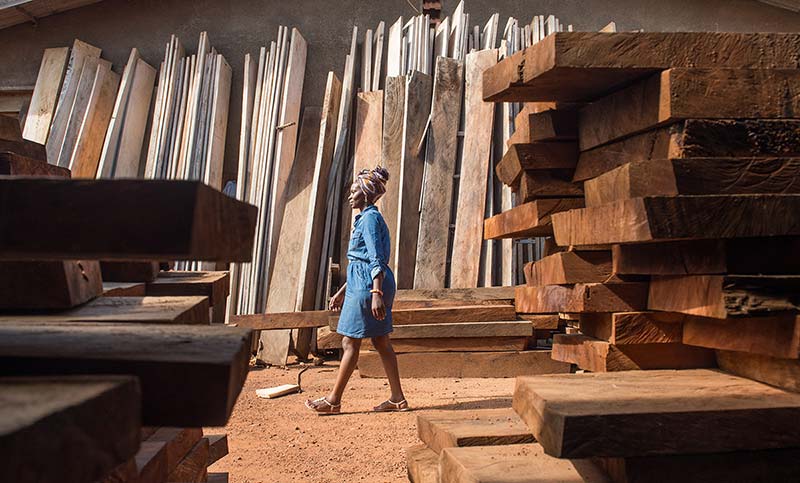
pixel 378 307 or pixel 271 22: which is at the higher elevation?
pixel 271 22

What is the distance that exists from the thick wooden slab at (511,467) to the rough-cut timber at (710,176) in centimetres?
90

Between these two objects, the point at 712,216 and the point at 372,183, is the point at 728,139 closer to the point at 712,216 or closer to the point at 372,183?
the point at 712,216

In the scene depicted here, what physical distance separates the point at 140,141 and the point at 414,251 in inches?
147

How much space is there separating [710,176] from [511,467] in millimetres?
1132

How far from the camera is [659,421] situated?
204cm

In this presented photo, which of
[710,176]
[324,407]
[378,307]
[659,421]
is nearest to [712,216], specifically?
[710,176]

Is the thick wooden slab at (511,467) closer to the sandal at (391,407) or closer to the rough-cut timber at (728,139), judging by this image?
the rough-cut timber at (728,139)

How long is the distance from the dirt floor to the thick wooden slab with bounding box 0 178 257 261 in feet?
10.0

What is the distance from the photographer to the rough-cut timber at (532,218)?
340cm

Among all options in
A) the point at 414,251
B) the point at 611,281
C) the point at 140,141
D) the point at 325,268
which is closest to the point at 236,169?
the point at 140,141

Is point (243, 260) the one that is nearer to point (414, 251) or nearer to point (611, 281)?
point (611, 281)

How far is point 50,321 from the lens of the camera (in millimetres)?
1768

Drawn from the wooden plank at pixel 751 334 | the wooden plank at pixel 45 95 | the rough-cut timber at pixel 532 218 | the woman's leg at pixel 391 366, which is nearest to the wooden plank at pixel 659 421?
the wooden plank at pixel 751 334

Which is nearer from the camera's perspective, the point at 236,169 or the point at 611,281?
the point at 611,281
